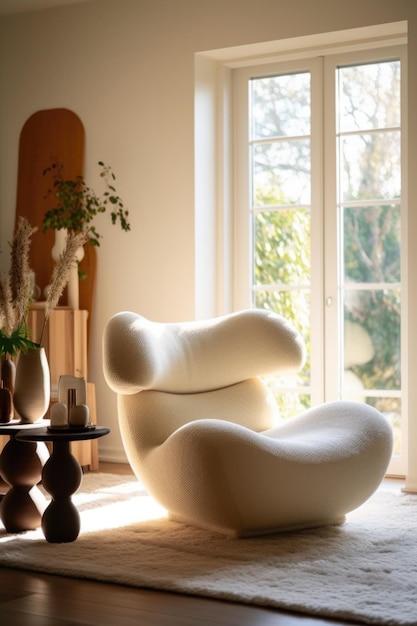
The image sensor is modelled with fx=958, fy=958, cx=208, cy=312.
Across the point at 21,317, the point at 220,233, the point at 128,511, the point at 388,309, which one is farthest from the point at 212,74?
the point at 128,511

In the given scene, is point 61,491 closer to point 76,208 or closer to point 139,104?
point 76,208

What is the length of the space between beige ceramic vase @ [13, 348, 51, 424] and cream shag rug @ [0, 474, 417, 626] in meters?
0.48

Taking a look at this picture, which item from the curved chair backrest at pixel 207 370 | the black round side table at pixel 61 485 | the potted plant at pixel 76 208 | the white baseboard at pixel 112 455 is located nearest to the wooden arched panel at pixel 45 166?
the potted plant at pixel 76 208

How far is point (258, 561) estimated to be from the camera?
3.24m

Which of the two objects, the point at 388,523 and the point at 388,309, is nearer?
the point at 388,523

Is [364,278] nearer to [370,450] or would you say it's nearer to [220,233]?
[220,233]

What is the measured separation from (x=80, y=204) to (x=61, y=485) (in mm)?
2499

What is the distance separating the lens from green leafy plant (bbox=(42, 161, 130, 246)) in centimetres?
545

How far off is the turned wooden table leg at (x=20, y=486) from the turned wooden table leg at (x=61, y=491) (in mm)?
223

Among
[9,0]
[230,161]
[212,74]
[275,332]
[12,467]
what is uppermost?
[9,0]

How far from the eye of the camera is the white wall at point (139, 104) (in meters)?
5.46

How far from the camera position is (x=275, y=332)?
14.0 feet

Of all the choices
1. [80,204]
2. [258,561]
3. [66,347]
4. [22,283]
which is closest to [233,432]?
[258,561]

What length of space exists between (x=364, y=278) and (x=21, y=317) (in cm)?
205
